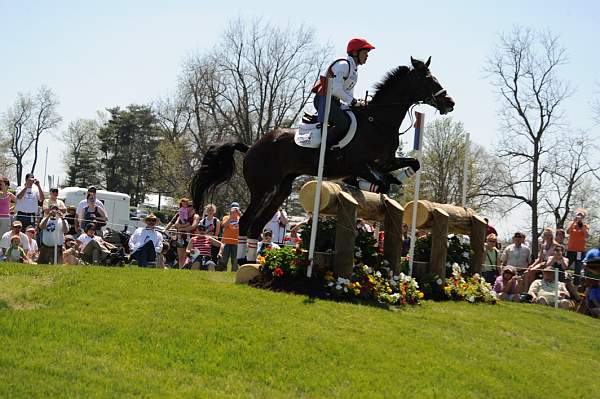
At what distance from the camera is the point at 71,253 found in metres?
13.2

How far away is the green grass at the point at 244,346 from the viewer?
5.55 m

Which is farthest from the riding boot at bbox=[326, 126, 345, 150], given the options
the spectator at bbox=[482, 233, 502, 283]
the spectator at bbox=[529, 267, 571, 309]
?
the spectator at bbox=[482, 233, 502, 283]

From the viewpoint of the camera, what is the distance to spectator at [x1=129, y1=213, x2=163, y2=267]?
13.9 meters

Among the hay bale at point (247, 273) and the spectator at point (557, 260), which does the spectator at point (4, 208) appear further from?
the spectator at point (557, 260)

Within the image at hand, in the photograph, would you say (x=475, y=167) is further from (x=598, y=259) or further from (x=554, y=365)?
(x=554, y=365)

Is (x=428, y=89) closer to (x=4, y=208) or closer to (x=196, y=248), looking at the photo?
(x=196, y=248)

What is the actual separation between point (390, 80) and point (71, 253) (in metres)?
7.15

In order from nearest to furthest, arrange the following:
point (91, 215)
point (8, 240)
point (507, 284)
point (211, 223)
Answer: point (8, 240) < point (507, 284) < point (91, 215) < point (211, 223)

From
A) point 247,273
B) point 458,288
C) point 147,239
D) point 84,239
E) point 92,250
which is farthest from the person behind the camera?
point 147,239

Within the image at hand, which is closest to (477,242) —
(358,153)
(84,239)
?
(358,153)

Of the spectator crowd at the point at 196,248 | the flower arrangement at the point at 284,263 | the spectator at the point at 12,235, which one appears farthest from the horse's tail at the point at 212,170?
the spectator at the point at 12,235

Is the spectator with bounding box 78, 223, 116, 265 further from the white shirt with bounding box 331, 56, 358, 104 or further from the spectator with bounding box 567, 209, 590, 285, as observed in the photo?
the spectator with bounding box 567, 209, 590, 285

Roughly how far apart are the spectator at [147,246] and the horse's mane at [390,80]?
606 centimetres

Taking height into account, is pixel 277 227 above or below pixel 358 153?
below
